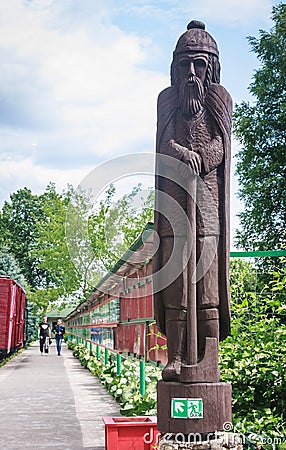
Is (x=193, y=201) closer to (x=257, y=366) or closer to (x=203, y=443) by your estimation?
(x=203, y=443)

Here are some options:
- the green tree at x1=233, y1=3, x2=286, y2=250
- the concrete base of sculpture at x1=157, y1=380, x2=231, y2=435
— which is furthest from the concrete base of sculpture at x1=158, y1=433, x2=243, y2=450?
the green tree at x1=233, y1=3, x2=286, y2=250

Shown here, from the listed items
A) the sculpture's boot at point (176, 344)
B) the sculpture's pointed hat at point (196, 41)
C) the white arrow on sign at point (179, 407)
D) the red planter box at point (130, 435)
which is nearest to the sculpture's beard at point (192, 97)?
the sculpture's pointed hat at point (196, 41)

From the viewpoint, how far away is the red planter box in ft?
20.0

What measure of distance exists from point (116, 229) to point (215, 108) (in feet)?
11.3

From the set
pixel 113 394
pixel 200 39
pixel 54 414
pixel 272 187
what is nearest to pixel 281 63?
pixel 272 187

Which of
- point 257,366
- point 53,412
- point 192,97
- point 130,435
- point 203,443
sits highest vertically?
point 192,97

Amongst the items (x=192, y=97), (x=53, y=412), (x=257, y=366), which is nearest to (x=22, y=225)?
(x=53, y=412)

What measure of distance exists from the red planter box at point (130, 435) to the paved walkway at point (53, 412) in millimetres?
1339

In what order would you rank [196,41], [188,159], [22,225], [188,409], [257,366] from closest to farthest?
[188,409], [188,159], [196,41], [257,366], [22,225]

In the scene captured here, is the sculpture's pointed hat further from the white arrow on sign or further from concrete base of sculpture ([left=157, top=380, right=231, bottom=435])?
the white arrow on sign

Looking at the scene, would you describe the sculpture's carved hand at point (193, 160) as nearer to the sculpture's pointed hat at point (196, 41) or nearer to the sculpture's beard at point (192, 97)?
the sculpture's beard at point (192, 97)

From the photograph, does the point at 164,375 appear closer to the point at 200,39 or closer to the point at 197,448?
the point at 197,448

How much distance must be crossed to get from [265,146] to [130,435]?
948 inches

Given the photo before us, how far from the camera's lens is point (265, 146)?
95.0ft
